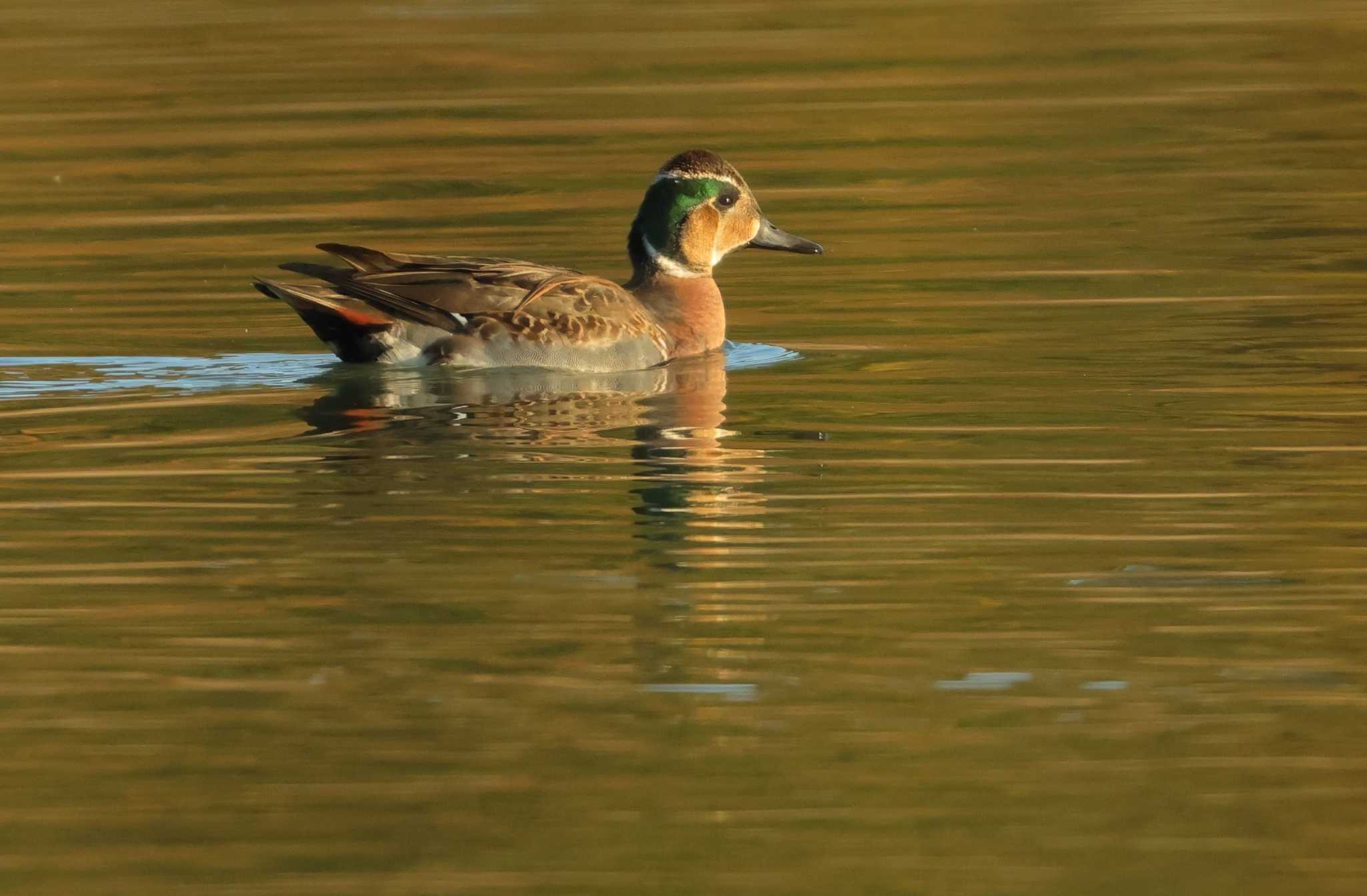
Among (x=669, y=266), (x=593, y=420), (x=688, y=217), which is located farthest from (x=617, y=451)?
(x=688, y=217)

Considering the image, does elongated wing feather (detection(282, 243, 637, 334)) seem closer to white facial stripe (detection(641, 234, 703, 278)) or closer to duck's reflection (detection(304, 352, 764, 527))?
duck's reflection (detection(304, 352, 764, 527))

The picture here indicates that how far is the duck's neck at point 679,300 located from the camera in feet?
37.3

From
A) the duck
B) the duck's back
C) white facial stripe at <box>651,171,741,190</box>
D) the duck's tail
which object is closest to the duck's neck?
the duck

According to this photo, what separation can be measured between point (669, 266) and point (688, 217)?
0.25 m

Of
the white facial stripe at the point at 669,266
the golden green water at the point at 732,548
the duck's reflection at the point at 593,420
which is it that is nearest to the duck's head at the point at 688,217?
the white facial stripe at the point at 669,266

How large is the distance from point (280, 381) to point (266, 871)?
5760mm

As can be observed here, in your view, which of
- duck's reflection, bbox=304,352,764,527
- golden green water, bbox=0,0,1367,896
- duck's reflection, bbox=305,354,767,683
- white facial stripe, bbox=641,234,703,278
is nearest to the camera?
golden green water, bbox=0,0,1367,896

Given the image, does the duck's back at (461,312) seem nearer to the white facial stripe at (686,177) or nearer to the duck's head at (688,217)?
the duck's head at (688,217)

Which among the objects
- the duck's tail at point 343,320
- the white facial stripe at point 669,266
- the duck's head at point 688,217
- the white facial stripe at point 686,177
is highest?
the white facial stripe at point 686,177

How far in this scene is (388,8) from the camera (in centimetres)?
2477

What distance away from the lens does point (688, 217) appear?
1195cm

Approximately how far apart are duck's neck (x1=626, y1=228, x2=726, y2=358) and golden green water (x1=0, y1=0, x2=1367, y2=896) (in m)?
0.33

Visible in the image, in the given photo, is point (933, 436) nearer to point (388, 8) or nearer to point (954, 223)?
point (954, 223)

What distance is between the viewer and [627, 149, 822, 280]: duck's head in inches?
469
